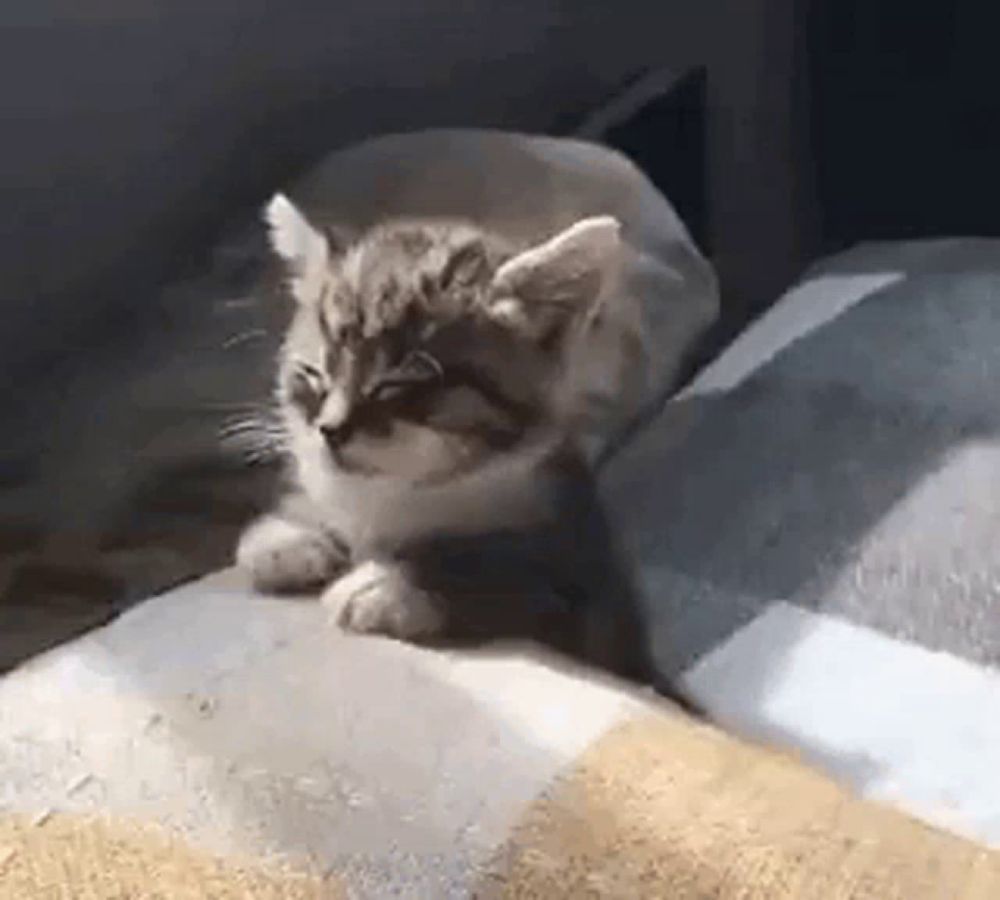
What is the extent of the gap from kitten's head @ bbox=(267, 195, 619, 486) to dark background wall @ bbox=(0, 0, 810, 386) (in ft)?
1.49

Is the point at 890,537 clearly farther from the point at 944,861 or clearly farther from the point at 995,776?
the point at 944,861

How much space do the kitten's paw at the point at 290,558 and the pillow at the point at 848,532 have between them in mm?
214

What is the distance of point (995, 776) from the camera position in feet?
3.74

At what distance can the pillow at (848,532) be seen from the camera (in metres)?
1.20

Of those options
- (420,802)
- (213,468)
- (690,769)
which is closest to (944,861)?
(690,769)

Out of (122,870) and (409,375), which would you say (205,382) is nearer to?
(409,375)

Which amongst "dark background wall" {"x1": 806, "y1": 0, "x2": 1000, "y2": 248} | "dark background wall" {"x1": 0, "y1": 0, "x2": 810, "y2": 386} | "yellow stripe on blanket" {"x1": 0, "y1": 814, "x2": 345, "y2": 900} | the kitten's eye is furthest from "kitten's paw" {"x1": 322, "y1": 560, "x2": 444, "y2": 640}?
"dark background wall" {"x1": 806, "y1": 0, "x2": 1000, "y2": 248}

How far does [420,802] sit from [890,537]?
50 centimetres

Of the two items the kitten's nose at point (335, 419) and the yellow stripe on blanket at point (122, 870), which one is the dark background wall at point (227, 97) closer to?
the kitten's nose at point (335, 419)

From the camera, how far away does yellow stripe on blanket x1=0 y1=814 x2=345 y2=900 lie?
944mm

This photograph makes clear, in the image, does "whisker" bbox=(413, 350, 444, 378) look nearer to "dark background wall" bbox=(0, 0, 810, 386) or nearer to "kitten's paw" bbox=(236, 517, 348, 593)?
"kitten's paw" bbox=(236, 517, 348, 593)

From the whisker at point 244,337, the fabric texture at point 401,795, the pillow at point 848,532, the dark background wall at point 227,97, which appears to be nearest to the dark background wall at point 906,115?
the dark background wall at point 227,97

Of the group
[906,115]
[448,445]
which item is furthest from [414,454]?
[906,115]

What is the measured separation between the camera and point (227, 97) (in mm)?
1873
